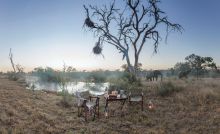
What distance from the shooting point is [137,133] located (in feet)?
28.8

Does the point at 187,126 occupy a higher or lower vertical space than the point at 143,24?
lower

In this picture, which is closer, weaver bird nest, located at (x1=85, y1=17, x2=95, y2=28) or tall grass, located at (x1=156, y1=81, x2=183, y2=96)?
tall grass, located at (x1=156, y1=81, x2=183, y2=96)

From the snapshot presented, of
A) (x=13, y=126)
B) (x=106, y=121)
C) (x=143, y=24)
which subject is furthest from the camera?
(x=143, y=24)

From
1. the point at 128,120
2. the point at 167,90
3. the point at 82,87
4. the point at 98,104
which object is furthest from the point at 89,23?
the point at 128,120

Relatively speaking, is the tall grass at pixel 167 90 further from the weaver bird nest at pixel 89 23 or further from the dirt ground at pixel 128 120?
the weaver bird nest at pixel 89 23

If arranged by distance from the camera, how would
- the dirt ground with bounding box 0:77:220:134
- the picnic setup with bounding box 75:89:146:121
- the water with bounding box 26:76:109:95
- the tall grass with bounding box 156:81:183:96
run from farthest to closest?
1. the water with bounding box 26:76:109:95
2. the tall grass with bounding box 156:81:183:96
3. the picnic setup with bounding box 75:89:146:121
4. the dirt ground with bounding box 0:77:220:134

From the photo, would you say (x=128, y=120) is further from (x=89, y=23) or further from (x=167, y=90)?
(x=89, y=23)

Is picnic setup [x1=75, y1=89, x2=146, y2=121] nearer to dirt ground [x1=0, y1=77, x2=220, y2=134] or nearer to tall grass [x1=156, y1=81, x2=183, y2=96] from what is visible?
dirt ground [x1=0, y1=77, x2=220, y2=134]

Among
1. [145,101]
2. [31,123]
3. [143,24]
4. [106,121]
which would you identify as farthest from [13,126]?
[143,24]

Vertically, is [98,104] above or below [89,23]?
below

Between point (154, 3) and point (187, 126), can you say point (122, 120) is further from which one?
point (154, 3)

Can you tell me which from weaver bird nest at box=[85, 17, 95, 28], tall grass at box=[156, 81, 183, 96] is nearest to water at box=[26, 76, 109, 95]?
tall grass at box=[156, 81, 183, 96]

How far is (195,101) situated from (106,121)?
4.91m

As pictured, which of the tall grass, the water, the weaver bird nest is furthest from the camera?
the weaver bird nest
